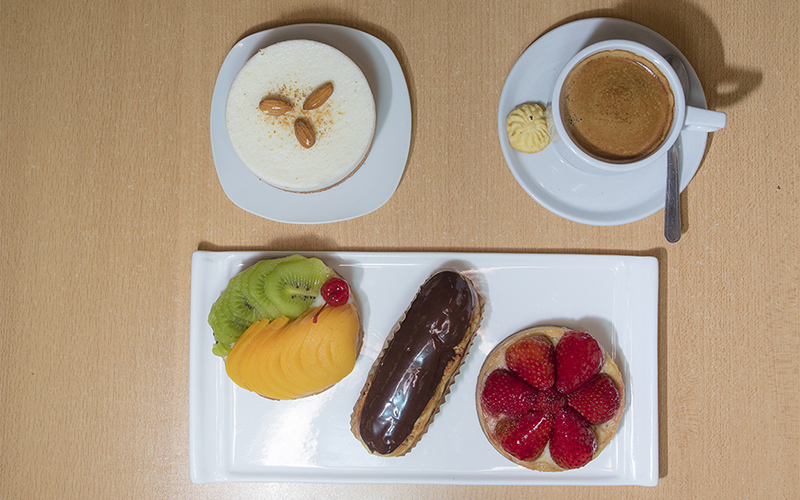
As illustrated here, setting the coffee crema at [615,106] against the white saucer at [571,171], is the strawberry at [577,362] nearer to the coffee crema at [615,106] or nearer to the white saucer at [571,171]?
the white saucer at [571,171]

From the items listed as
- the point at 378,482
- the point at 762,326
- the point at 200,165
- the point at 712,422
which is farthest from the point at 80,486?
the point at 762,326

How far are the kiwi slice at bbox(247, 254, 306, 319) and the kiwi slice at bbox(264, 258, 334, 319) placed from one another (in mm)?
11

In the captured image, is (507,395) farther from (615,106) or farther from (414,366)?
(615,106)

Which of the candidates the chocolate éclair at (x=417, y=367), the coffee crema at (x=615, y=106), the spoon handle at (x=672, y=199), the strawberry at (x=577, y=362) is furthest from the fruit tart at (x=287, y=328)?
the spoon handle at (x=672, y=199)

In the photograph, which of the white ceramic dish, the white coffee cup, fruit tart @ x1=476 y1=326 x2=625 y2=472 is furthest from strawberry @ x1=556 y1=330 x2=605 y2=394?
the white coffee cup

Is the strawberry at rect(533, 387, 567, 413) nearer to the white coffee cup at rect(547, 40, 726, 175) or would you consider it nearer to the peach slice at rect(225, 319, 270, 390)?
the white coffee cup at rect(547, 40, 726, 175)

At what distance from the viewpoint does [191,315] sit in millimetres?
1149

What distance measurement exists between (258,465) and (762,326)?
50.9 inches

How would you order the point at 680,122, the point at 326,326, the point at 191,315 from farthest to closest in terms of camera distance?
the point at 191,315 < the point at 326,326 < the point at 680,122

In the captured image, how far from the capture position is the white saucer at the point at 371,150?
1.11 meters

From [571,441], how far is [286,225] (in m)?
0.82

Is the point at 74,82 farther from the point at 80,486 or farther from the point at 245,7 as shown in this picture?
the point at 80,486

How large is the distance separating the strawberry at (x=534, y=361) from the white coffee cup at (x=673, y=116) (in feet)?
1.34

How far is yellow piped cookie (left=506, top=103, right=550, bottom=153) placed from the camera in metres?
1.03
